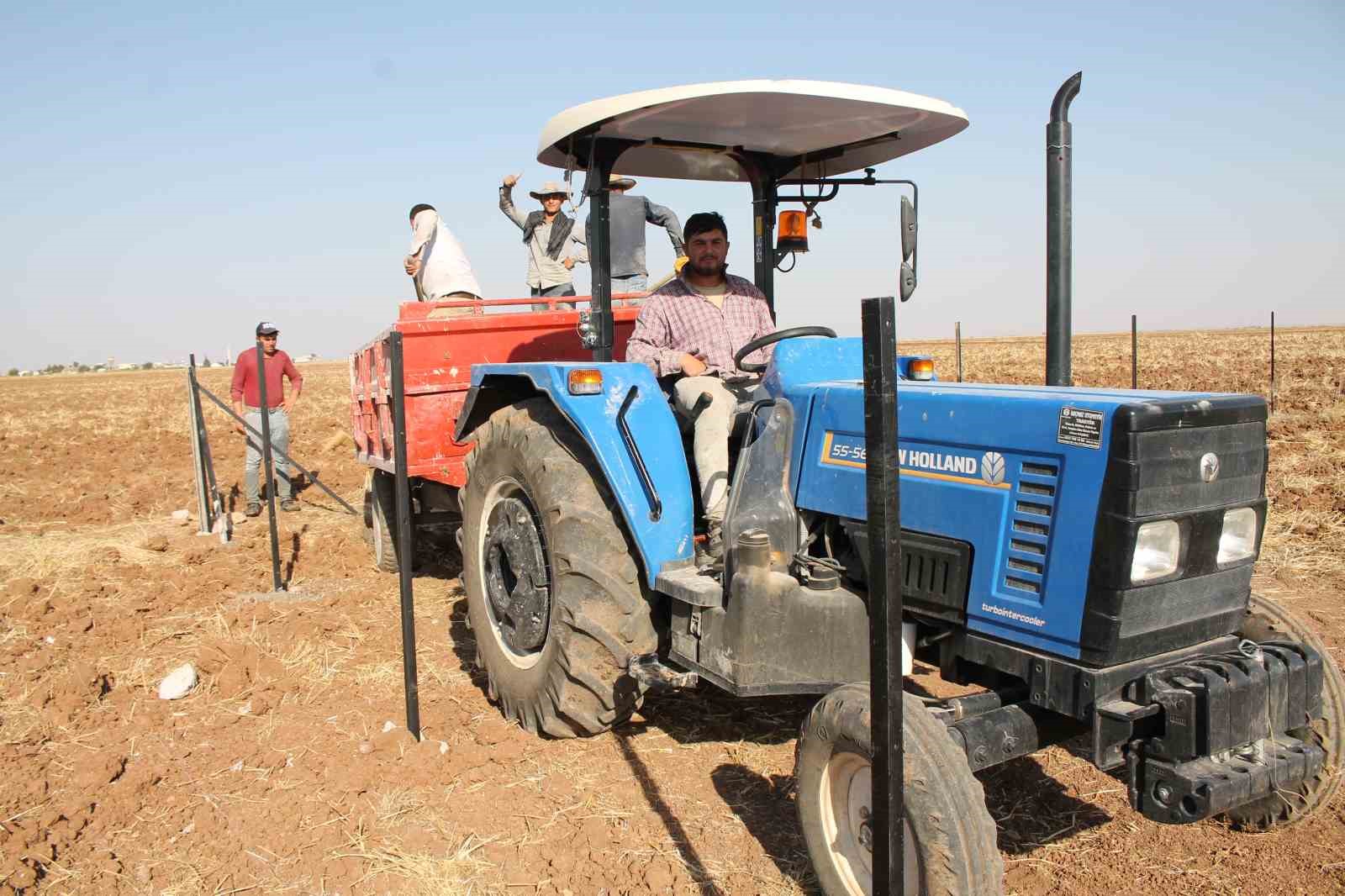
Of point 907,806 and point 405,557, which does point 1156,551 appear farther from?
point 405,557

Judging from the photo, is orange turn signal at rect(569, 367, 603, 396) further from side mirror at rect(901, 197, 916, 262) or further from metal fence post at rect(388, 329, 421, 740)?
side mirror at rect(901, 197, 916, 262)

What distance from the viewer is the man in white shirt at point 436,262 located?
6.97 meters

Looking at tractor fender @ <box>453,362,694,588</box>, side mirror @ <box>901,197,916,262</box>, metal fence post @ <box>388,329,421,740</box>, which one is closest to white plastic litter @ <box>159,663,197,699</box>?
metal fence post @ <box>388,329,421,740</box>

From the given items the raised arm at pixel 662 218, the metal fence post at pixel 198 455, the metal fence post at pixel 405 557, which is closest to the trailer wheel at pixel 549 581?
the metal fence post at pixel 405 557

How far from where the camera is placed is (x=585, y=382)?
3635mm

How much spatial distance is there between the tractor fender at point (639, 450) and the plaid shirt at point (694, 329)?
0.75 ft

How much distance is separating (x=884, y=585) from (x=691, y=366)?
210cm

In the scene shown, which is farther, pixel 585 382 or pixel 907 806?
pixel 585 382

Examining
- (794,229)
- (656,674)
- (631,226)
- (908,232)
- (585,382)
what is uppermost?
(631,226)

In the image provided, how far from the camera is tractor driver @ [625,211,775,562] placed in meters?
3.85

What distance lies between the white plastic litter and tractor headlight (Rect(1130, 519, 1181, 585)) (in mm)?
3978

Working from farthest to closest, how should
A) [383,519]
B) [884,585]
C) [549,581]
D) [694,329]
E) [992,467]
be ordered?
[383,519], [694,329], [549,581], [992,467], [884,585]

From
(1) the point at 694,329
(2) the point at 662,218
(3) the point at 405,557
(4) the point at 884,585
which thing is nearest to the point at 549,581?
(3) the point at 405,557

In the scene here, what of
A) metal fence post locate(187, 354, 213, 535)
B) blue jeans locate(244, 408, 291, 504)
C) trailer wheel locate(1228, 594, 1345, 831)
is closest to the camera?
trailer wheel locate(1228, 594, 1345, 831)
